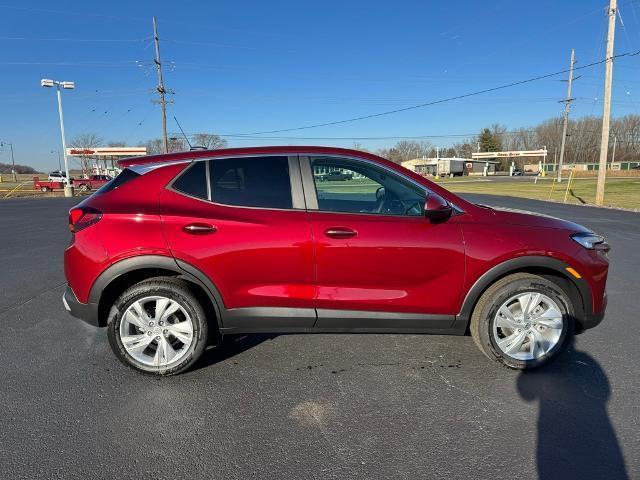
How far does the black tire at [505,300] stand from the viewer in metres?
3.12

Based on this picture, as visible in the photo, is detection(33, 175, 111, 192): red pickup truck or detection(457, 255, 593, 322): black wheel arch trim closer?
detection(457, 255, 593, 322): black wheel arch trim

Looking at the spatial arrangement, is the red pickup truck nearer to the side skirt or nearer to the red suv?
the red suv

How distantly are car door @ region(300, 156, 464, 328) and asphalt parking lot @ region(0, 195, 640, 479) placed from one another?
0.53 meters

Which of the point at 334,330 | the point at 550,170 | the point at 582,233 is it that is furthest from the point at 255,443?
the point at 550,170

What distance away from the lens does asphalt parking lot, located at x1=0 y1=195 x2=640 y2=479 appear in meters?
2.22

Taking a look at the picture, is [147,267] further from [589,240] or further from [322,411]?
[589,240]

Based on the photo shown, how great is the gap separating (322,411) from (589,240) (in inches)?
99.5

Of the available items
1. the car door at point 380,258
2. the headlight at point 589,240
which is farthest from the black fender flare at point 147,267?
the headlight at point 589,240

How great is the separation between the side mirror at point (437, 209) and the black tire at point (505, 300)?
73 centimetres

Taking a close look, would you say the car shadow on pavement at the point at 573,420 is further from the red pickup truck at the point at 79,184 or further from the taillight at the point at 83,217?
the red pickup truck at the point at 79,184

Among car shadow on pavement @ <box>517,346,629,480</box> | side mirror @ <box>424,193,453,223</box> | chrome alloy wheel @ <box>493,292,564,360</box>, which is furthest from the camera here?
chrome alloy wheel @ <box>493,292,564,360</box>

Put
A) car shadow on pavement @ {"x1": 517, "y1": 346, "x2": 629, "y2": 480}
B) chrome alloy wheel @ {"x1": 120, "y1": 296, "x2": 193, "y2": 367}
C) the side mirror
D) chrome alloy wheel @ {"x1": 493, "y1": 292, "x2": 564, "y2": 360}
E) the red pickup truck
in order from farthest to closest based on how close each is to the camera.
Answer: the red pickup truck < chrome alloy wheel @ {"x1": 493, "y1": 292, "x2": 564, "y2": 360} < chrome alloy wheel @ {"x1": 120, "y1": 296, "x2": 193, "y2": 367} < the side mirror < car shadow on pavement @ {"x1": 517, "y1": 346, "x2": 629, "y2": 480}

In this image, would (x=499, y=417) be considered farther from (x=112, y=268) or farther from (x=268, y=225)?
(x=112, y=268)

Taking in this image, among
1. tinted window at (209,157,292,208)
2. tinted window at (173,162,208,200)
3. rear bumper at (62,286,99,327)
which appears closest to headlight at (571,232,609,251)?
tinted window at (209,157,292,208)
